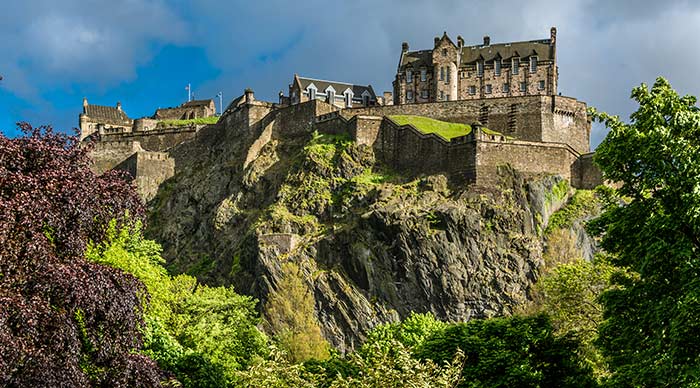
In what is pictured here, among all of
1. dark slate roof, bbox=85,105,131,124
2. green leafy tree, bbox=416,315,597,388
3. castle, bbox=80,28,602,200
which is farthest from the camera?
dark slate roof, bbox=85,105,131,124

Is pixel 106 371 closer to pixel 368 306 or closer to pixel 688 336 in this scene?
pixel 688 336

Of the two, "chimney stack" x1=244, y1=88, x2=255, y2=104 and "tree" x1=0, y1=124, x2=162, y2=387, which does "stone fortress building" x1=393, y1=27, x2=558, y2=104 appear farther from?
"tree" x1=0, y1=124, x2=162, y2=387

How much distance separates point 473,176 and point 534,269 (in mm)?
7310

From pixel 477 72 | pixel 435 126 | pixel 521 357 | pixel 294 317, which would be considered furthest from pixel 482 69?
pixel 521 357

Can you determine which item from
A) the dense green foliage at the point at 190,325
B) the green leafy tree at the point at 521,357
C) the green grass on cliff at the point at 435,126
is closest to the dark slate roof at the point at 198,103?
the green grass on cliff at the point at 435,126

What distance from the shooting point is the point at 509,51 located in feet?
249

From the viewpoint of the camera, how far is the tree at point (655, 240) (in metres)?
19.3

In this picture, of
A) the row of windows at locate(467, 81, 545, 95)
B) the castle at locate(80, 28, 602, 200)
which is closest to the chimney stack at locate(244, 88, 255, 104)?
the castle at locate(80, 28, 602, 200)

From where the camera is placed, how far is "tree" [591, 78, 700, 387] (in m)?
19.3

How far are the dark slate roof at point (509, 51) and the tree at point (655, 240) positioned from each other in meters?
52.9

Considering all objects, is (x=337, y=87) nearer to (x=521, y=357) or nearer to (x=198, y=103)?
(x=198, y=103)

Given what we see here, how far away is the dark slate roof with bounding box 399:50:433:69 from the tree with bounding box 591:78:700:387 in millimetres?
53584

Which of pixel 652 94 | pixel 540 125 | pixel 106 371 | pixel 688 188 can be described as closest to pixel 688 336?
pixel 688 188

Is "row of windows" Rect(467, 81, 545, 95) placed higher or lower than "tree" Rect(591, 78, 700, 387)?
higher
